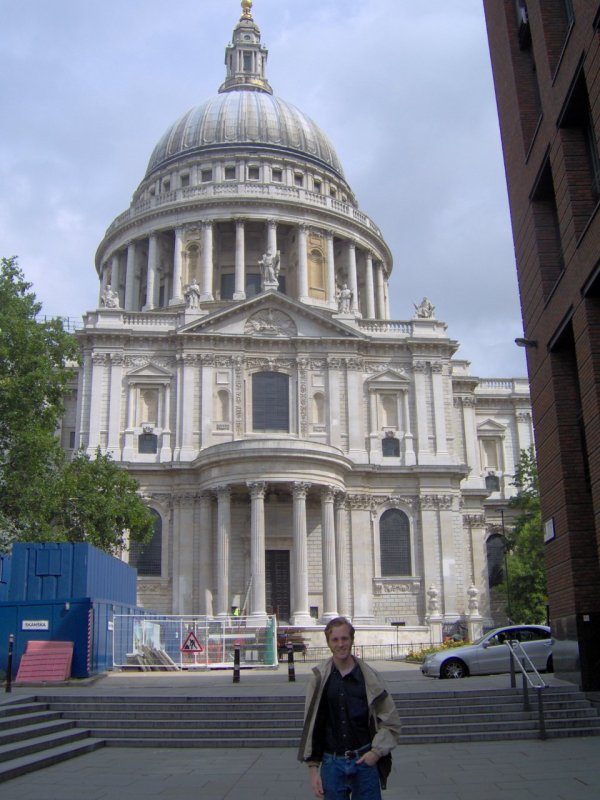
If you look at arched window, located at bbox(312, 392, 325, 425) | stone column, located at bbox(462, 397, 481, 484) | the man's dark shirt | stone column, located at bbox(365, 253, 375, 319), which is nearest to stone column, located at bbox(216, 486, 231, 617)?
arched window, located at bbox(312, 392, 325, 425)

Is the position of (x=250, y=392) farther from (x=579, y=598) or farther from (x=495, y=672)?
(x=579, y=598)

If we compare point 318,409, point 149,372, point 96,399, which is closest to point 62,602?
point 96,399

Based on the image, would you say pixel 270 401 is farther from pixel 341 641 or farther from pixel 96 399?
pixel 341 641

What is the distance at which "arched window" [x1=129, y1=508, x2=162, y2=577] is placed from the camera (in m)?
47.5

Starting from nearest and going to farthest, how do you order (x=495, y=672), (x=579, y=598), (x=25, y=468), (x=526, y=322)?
(x=579, y=598) < (x=526, y=322) < (x=495, y=672) < (x=25, y=468)

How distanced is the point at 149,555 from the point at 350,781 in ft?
138

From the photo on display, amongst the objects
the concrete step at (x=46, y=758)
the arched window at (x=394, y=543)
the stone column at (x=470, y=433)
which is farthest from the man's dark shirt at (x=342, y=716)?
the stone column at (x=470, y=433)

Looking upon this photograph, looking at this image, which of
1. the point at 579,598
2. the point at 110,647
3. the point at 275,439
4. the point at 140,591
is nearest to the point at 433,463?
the point at 275,439

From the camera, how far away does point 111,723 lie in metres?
16.6

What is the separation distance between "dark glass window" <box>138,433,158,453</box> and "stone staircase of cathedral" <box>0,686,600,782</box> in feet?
105

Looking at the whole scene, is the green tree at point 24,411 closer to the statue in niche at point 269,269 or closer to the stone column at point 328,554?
the stone column at point 328,554

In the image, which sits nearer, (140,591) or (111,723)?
(111,723)

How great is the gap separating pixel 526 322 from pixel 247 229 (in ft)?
161

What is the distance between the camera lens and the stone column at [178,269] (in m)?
64.6
